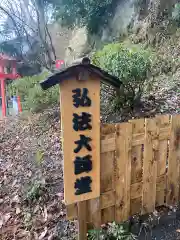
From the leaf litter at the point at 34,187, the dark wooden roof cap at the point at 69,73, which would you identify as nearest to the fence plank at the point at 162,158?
the dark wooden roof cap at the point at 69,73

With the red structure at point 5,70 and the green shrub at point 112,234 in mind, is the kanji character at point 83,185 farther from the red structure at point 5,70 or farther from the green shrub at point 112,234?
the red structure at point 5,70

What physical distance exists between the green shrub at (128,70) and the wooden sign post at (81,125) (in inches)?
102

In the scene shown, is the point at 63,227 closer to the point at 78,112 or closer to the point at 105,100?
the point at 78,112

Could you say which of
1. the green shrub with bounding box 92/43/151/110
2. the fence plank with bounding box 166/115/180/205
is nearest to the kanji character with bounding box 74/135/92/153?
the fence plank with bounding box 166/115/180/205

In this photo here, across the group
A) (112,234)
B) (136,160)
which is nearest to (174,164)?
(136,160)

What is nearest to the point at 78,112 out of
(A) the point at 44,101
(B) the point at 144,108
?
(B) the point at 144,108

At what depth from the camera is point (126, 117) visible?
17.7 feet

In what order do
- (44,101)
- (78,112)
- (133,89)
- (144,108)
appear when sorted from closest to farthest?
(78,112) → (133,89) → (144,108) → (44,101)

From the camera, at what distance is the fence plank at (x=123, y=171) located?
2510 mm

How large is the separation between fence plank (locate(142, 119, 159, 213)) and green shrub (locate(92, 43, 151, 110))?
242cm

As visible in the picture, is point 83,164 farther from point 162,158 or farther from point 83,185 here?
point 162,158

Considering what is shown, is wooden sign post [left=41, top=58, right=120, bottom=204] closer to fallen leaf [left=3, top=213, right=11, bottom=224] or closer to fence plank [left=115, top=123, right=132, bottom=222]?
fence plank [left=115, top=123, right=132, bottom=222]

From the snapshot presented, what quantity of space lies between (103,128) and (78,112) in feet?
1.02

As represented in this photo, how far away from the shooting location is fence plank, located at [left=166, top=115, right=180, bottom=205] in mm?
2799
